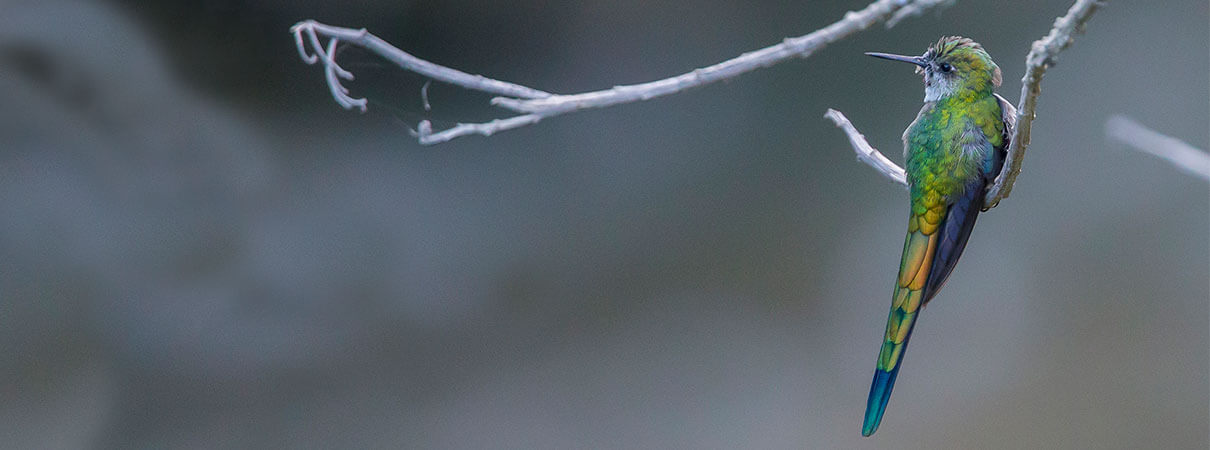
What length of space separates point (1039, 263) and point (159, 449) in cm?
176

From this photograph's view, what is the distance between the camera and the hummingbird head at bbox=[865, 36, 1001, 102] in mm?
671

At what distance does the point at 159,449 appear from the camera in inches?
68.1

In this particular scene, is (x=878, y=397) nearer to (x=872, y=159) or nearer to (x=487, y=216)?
(x=872, y=159)

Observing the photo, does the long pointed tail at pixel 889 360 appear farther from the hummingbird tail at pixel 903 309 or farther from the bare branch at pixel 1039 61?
the bare branch at pixel 1039 61

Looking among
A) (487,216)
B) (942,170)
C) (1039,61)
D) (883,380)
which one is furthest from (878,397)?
(487,216)

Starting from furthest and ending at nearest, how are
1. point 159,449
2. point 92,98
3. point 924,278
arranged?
point 159,449 < point 92,98 < point 924,278

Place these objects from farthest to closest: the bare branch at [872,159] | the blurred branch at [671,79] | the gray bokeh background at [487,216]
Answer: the gray bokeh background at [487,216], the bare branch at [872,159], the blurred branch at [671,79]

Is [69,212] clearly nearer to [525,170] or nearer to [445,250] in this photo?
[445,250]

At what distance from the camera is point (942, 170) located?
2.18ft

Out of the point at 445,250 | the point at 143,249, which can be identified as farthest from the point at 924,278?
the point at 143,249

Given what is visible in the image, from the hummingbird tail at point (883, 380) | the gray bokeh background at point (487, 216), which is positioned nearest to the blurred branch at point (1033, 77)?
the hummingbird tail at point (883, 380)

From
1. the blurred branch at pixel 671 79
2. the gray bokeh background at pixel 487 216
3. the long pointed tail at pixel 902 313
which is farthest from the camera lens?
the gray bokeh background at pixel 487 216

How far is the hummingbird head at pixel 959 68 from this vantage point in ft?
2.20

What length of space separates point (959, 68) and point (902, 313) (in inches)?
7.9
